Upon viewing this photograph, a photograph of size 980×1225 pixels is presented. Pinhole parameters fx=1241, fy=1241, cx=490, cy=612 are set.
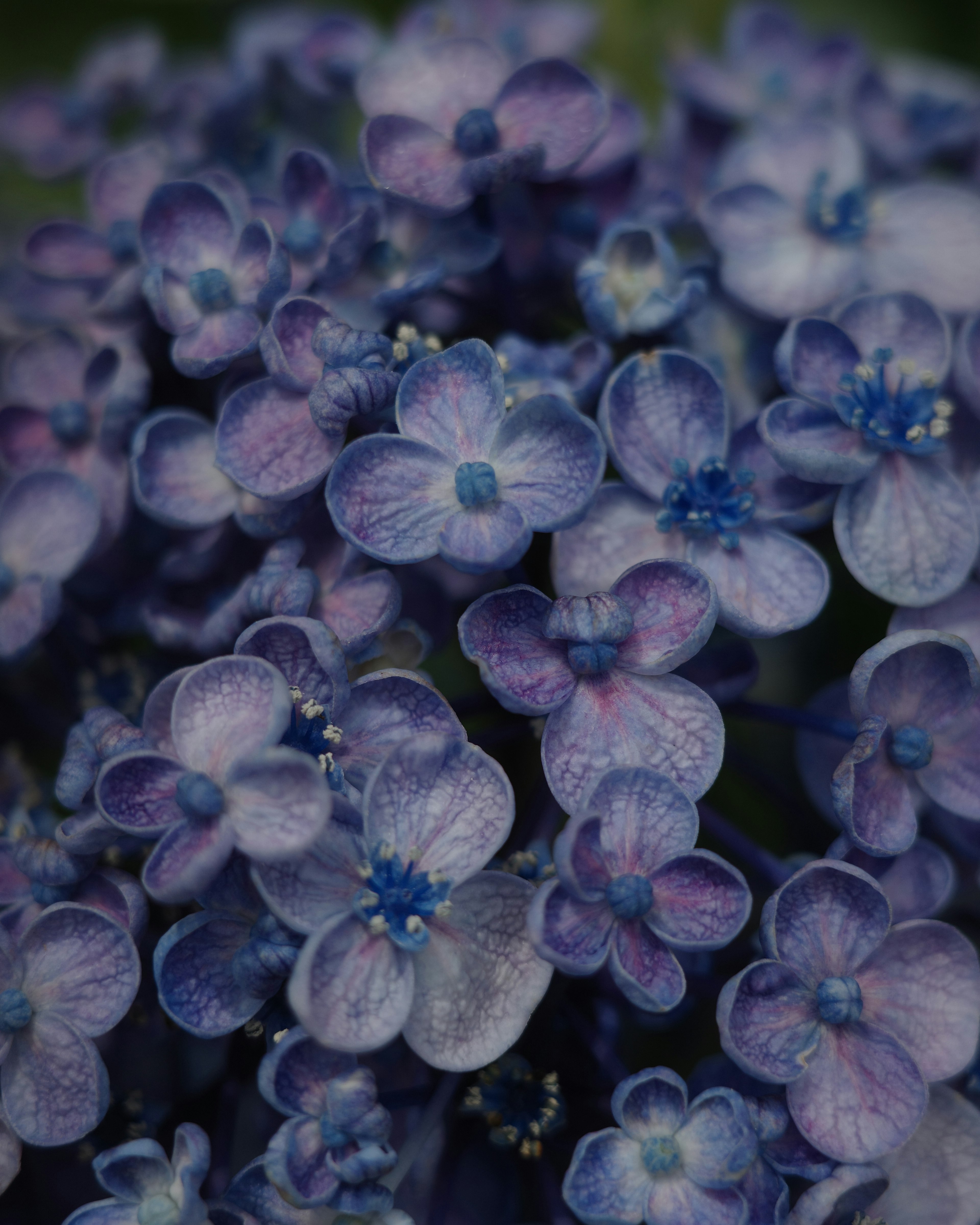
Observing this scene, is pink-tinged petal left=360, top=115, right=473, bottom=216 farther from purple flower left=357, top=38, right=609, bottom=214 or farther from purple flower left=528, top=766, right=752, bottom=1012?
purple flower left=528, top=766, right=752, bottom=1012

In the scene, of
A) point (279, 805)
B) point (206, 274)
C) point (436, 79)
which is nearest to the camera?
point (279, 805)

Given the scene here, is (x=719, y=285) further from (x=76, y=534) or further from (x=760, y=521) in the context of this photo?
(x=76, y=534)

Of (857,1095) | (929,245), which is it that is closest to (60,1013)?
(857,1095)

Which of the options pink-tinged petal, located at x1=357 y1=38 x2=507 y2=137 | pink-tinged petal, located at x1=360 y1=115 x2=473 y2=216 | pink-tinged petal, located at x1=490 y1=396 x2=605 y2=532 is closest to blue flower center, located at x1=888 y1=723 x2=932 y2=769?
pink-tinged petal, located at x1=490 y1=396 x2=605 y2=532

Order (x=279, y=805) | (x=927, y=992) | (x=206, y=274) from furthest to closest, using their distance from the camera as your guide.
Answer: (x=206, y=274), (x=927, y=992), (x=279, y=805)

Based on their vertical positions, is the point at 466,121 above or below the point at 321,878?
above

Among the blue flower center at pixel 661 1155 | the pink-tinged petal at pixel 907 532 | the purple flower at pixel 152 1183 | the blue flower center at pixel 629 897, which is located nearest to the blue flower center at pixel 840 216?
the pink-tinged petal at pixel 907 532

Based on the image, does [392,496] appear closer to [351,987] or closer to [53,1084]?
[351,987]

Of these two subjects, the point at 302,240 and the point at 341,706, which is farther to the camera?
the point at 302,240

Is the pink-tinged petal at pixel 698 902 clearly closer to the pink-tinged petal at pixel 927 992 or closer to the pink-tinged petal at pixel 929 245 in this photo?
the pink-tinged petal at pixel 927 992
